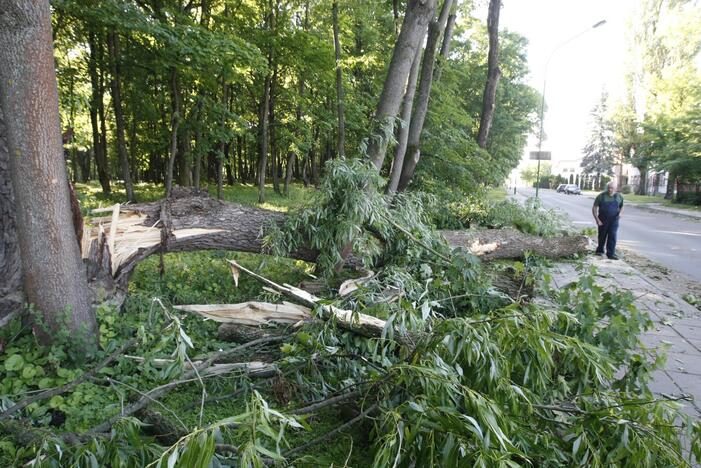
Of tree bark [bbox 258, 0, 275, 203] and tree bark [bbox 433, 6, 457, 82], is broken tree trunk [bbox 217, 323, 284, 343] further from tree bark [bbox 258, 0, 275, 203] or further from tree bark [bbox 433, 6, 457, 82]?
tree bark [bbox 258, 0, 275, 203]

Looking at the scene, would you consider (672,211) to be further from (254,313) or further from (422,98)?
(254,313)

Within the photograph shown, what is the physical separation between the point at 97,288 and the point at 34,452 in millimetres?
2287

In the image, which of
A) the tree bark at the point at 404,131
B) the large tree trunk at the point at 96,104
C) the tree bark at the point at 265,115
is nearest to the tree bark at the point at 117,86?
the large tree trunk at the point at 96,104

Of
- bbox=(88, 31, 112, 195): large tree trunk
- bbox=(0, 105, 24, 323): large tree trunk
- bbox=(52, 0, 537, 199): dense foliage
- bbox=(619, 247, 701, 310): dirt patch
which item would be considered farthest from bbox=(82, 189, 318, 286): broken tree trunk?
bbox=(88, 31, 112, 195): large tree trunk

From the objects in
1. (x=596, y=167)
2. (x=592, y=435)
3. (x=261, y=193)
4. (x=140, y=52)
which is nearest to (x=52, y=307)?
(x=592, y=435)

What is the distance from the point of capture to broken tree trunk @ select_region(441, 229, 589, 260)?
7.68 meters

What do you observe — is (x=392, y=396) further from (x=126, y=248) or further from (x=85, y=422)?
(x=126, y=248)

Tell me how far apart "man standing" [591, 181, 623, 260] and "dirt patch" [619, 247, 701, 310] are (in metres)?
0.62

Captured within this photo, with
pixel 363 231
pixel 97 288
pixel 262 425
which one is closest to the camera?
pixel 262 425

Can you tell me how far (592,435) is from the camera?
2.08 metres

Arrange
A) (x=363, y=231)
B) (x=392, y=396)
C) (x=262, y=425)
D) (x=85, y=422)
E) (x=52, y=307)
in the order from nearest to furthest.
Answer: (x=262, y=425)
(x=392, y=396)
(x=85, y=422)
(x=52, y=307)
(x=363, y=231)

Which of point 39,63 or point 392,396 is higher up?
point 39,63

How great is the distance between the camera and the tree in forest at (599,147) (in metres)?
57.1

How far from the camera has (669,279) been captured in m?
7.67
